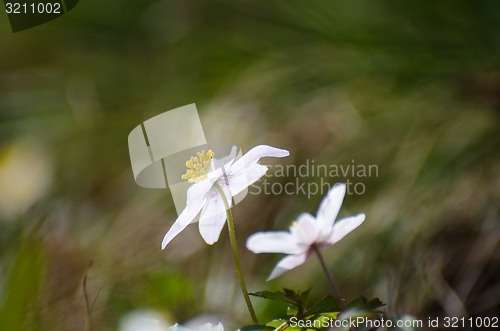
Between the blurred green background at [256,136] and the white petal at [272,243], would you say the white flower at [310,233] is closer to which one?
the white petal at [272,243]

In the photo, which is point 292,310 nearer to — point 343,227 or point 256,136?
point 343,227

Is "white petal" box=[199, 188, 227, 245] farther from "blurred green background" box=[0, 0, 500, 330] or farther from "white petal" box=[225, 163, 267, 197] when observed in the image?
"blurred green background" box=[0, 0, 500, 330]

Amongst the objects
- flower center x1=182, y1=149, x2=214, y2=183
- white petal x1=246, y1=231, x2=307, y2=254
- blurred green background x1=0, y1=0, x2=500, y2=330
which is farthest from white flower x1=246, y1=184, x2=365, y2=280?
blurred green background x1=0, y1=0, x2=500, y2=330

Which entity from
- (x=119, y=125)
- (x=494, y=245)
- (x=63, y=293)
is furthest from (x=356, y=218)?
(x=119, y=125)

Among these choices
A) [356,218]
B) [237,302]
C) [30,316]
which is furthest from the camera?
[237,302]

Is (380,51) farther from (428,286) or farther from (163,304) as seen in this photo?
(163,304)

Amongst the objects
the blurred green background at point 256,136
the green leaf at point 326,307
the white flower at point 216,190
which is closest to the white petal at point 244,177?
the white flower at point 216,190
